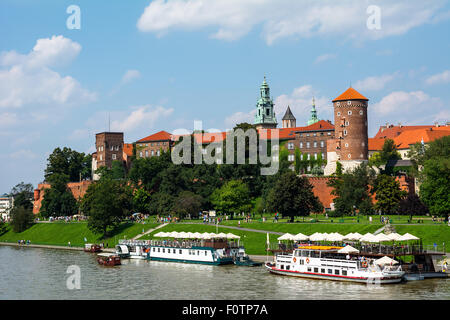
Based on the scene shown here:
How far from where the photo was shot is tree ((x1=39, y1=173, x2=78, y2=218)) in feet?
445

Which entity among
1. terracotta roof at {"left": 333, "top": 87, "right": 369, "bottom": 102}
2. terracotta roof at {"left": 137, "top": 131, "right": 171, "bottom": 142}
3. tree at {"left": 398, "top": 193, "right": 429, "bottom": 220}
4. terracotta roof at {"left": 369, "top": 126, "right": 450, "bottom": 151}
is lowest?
tree at {"left": 398, "top": 193, "right": 429, "bottom": 220}

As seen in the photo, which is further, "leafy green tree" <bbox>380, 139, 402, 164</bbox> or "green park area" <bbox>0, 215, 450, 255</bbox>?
"leafy green tree" <bbox>380, 139, 402, 164</bbox>

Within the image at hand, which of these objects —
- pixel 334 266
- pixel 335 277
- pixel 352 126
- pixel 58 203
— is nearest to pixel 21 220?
pixel 58 203

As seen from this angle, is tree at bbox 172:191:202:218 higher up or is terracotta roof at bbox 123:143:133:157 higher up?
terracotta roof at bbox 123:143:133:157

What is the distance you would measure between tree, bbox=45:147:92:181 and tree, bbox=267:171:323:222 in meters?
86.6

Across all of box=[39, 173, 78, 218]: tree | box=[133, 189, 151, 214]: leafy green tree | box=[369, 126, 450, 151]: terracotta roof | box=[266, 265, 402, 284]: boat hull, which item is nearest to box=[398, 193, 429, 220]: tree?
box=[266, 265, 402, 284]: boat hull

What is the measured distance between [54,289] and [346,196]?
2173 inches

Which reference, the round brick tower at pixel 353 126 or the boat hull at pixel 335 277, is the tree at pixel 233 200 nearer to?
the round brick tower at pixel 353 126

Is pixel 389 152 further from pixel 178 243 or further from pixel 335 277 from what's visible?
pixel 335 277

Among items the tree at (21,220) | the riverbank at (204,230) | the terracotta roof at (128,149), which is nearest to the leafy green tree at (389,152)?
the riverbank at (204,230)

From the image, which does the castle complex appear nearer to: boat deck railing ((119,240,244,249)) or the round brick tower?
the round brick tower

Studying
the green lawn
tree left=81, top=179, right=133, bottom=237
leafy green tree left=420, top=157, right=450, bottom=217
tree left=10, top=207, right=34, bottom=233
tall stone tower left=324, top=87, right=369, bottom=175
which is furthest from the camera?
tall stone tower left=324, top=87, right=369, bottom=175

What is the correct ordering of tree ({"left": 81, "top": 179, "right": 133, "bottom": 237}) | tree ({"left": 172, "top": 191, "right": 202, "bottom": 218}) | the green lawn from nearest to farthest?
1. the green lawn
2. tree ({"left": 81, "top": 179, "right": 133, "bottom": 237})
3. tree ({"left": 172, "top": 191, "right": 202, "bottom": 218})
